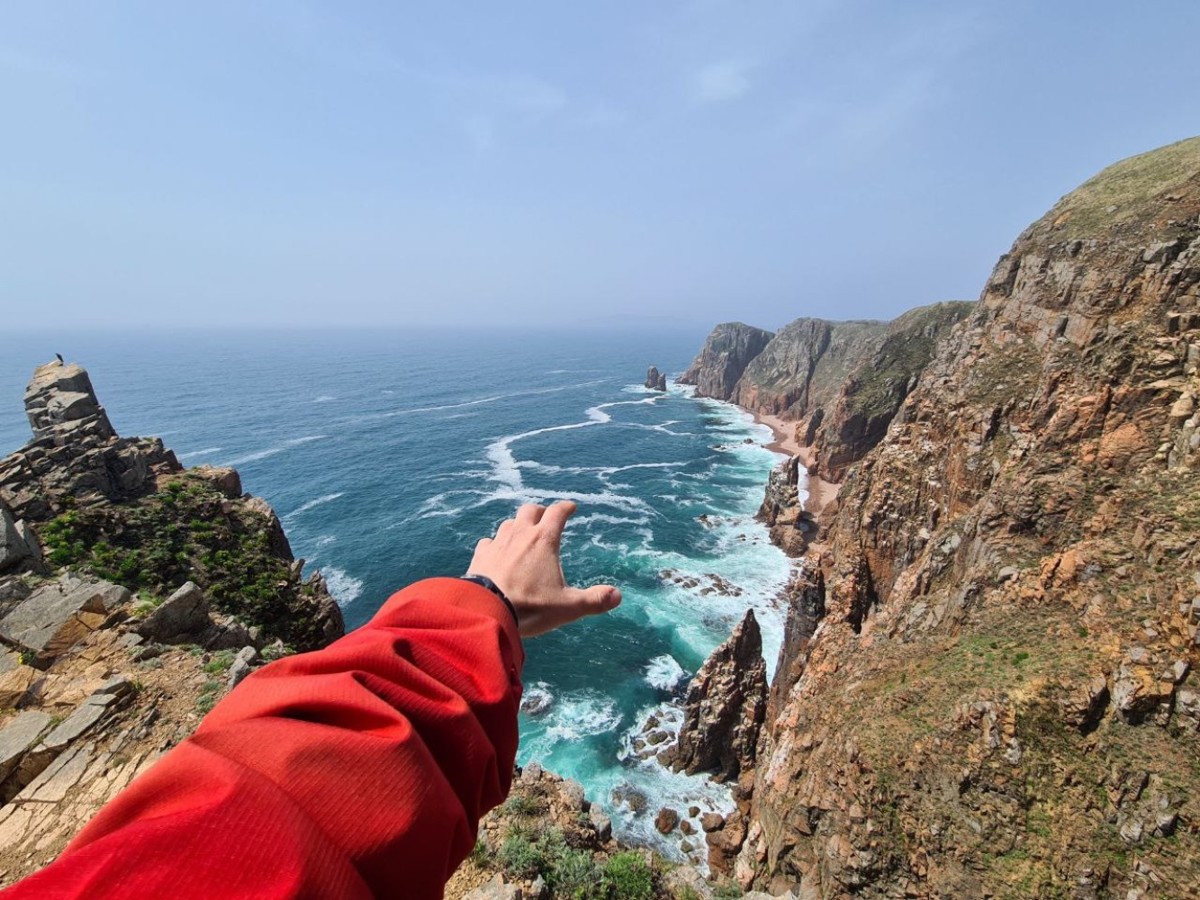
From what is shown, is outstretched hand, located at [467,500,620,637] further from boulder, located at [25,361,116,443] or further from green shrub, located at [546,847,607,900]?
boulder, located at [25,361,116,443]

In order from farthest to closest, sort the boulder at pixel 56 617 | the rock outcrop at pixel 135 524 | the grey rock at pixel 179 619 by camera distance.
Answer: the rock outcrop at pixel 135 524 < the grey rock at pixel 179 619 < the boulder at pixel 56 617

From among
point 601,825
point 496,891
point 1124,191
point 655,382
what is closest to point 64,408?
point 496,891

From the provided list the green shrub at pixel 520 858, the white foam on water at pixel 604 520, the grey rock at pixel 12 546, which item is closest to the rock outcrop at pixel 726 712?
the green shrub at pixel 520 858

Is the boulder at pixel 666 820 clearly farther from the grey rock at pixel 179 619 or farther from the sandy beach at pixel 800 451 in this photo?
the sandy beach at pixel 800 451

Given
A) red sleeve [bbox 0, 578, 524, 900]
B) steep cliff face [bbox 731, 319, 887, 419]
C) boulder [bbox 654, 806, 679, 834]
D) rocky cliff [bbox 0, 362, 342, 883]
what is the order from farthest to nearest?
steep cliff face [bbox 731, 319, 887, 419], boulder [bbox 654, 806, 679, 834], rocky cliff [bbox 0, 362, 342, 883], red sleeve [bbox 0, 578, 524, 900]

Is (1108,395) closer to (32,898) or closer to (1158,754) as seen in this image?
(1158,754)

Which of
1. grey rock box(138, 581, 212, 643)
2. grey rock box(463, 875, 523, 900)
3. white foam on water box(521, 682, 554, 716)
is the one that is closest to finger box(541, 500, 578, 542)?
grey rock box(463, 875, 523, 900)

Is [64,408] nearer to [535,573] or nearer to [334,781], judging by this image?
[535,573]
